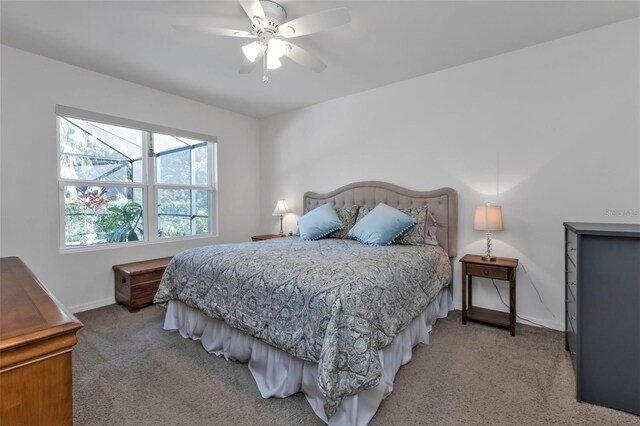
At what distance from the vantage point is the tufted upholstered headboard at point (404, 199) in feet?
10.4

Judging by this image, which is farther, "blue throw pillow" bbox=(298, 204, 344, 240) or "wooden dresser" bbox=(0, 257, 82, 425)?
"blue throw pillow" bbox=(298, 204, 344, 240)

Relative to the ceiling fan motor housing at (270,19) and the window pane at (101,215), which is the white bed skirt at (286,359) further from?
the ceiling fan motor housing at (270,19)

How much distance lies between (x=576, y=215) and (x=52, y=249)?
5.00m

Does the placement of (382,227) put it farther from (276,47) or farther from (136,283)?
(136,283)

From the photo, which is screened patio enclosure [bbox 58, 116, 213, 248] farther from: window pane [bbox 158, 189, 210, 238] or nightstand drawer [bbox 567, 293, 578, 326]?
nightstand drawer [bbox 567, 293, 578, 326]

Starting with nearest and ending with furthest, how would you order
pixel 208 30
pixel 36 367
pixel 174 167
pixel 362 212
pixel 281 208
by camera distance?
pixel 36 367 < pixel 208 30 < pixel 362 212 < pixel 174 167 < pixel 281 208

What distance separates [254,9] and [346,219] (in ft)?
7.59

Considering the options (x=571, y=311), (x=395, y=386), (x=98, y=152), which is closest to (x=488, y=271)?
(x=571, y=311)

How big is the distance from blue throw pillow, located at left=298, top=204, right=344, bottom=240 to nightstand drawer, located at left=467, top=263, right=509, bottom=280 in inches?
56.3

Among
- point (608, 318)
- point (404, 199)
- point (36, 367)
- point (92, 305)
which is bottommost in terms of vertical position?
point (92, 305)

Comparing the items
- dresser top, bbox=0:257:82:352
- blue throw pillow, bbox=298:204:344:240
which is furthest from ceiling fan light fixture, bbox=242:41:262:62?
dresser top, bbox=0:257:82:352

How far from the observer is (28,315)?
0.78m

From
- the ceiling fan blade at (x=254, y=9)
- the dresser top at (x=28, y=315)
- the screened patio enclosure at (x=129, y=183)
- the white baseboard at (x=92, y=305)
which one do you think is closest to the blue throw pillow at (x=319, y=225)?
the screened patio enclosure at (x=129, y=183)

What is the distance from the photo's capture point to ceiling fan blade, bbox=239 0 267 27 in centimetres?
186
